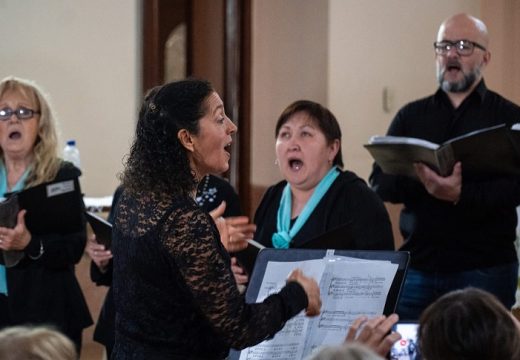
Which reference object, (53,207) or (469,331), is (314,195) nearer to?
(53,207)

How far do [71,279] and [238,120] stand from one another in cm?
238

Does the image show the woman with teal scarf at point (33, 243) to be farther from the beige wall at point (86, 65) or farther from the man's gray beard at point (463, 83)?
the beige wall at point (86, 65)

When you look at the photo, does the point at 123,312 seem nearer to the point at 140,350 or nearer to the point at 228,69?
the point at 140,350

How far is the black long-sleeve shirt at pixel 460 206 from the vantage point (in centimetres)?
349

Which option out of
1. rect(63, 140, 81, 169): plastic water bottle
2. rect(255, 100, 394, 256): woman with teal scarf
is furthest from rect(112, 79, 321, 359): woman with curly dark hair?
rect(63, 140, 81, 169): plastic water bottle

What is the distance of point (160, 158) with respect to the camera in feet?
7.05

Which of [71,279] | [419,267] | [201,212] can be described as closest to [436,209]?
[419,267]

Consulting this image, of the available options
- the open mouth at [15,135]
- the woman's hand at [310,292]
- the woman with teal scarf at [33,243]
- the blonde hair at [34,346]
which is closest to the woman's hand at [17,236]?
the woman with teal scarf at [33,243]

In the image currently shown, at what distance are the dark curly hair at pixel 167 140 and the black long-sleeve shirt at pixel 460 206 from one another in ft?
5.17

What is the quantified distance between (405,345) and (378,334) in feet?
0.78

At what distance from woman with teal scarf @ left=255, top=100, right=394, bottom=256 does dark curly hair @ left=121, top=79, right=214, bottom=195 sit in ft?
3.50

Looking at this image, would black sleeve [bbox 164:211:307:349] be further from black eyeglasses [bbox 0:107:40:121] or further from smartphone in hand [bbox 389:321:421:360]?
black eyeglasses [bbox 0:107:40:121]

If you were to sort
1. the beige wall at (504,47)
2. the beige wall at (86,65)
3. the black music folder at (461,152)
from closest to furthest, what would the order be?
the black music folder at (461,152)
the beige wall at (86,65)
the beige wall at (504,47)

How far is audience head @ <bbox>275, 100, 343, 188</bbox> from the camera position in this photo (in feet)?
10.8
